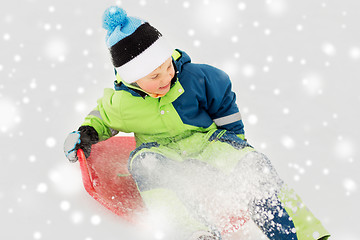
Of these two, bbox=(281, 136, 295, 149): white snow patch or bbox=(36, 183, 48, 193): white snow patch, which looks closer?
bbox=(36, 183, 48, 193): white snow patch

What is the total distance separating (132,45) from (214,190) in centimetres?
52

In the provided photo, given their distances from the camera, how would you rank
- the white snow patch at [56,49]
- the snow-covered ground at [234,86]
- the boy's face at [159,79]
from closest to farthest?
the boy's face at [159,79]
the snow-covered ground at [234,86]
the white snow patch at [56,49]

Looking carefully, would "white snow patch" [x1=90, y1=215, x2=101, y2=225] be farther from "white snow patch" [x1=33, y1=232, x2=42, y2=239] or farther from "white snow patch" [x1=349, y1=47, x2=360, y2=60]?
"white snow patch" [x1=349, y1=47, x2=360, y2=60]

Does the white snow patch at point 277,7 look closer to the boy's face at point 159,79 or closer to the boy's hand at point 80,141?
the boy's face at point 159,79

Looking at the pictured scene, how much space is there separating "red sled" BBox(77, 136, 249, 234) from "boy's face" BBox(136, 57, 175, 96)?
30cm

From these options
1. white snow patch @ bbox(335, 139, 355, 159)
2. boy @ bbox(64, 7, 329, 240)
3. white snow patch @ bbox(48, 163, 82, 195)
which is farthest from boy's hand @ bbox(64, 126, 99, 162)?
white snow patch @ bbox(335, 139, 355, 159)

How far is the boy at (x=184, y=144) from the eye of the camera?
123 cm

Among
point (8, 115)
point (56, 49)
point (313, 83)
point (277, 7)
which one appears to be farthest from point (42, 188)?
point (277, 7)

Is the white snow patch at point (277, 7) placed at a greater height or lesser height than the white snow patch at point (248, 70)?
greater

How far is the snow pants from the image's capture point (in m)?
1.22

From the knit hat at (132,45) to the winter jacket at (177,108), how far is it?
0.33 feet

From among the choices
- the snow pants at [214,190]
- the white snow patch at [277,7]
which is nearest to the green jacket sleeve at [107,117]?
the snow pants at [214,190]

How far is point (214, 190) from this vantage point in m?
1.39

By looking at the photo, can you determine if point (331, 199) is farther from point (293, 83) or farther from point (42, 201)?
point (42, 201)
